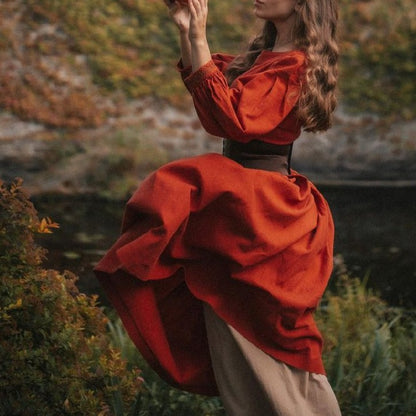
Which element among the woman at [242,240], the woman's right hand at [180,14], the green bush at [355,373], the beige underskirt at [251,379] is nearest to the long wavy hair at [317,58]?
the woman at [242,240]

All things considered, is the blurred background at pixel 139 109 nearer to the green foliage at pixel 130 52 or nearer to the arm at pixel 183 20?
the green foliage at pixel 130 52

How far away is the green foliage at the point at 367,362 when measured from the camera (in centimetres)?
380

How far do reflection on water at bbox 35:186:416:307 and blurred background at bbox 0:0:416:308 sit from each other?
21 millimetres

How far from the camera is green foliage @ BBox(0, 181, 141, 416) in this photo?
8.79 feet

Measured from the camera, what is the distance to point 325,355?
160 inches

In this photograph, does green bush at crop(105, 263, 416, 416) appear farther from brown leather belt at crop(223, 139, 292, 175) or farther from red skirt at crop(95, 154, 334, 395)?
brown leather belt at crop(223, 139, 292, 175)

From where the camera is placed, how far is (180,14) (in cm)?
285

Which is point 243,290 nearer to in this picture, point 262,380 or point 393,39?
point 262,380

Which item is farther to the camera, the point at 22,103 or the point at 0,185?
the point at 22,103

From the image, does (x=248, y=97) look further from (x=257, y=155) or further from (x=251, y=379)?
(x=251, y=379)

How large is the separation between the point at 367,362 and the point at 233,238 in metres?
1.41

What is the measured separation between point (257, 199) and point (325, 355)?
1.47m

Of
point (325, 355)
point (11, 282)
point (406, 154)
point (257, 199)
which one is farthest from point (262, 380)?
point (406, 154)

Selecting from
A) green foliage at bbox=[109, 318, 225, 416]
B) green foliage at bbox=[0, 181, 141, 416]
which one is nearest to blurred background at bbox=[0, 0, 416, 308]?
green foliage at bbox=[109, 318, 225, 416]
